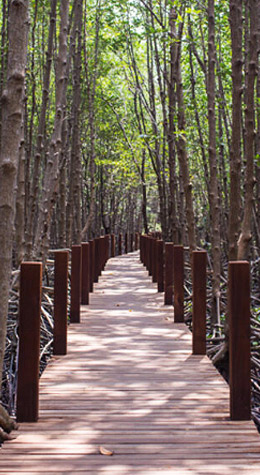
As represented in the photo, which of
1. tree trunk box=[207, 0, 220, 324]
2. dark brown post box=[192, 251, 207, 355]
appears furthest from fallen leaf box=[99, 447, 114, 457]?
tree trunk box=[207, 0, 220, 324]

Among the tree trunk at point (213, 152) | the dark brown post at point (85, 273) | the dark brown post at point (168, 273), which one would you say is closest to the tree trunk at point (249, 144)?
the tree trunk at point (213, 152)

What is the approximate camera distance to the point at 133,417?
3.03 m

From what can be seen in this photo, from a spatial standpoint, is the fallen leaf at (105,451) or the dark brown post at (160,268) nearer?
the fallen leaf at (105,451)

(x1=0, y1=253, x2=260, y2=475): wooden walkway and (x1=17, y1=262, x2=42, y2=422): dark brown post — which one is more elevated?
(x1=17, y1=262, x2=42, y2=422): dark brown post

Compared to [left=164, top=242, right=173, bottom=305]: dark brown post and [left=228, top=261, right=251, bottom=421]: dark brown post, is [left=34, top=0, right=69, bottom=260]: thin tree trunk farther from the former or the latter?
[left=228, top=261, right=251, bottom=421]: dark brown post

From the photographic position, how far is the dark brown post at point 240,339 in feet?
9.72

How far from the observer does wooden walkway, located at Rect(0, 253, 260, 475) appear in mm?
2451

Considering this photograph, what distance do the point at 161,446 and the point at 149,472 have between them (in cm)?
28

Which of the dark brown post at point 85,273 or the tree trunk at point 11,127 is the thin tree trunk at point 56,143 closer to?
the dark brown post at point 85,273

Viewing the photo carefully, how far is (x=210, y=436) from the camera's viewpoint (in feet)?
9.02

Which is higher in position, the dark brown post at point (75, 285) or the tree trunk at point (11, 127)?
the tree trunk at point (11, 127)

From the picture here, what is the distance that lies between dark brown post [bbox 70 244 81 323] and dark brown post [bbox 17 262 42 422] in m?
2.79

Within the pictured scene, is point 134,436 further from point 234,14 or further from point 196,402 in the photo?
point 234,14

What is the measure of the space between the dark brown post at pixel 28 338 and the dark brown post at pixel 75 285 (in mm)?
2786
